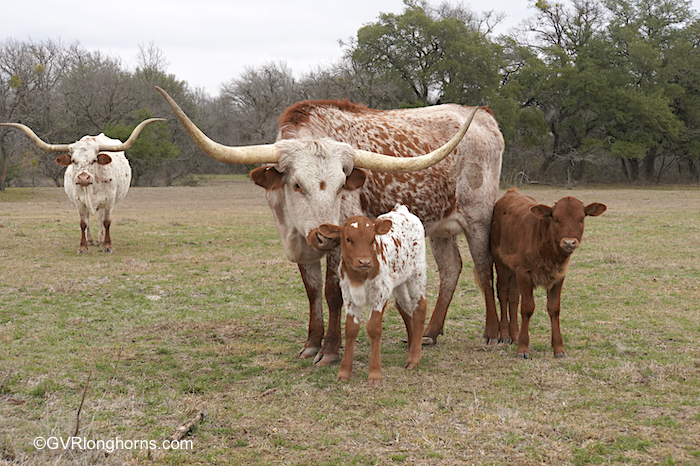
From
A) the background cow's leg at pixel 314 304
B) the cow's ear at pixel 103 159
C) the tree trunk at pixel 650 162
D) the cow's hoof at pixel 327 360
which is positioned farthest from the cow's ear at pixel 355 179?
the tree trunk at pixel 650 162

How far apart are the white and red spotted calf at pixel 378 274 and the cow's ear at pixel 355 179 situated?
406 mm

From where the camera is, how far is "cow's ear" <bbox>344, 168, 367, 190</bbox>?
514 centimetres

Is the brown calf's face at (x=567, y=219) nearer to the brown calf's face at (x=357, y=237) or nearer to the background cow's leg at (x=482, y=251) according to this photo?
the background cow's leg at (x=482, y=251)

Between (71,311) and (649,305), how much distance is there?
6.62 meters

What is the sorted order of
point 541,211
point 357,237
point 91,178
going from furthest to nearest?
1. point 91,178
2. point 541,211
3. point 357,237

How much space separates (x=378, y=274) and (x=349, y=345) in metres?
0.61

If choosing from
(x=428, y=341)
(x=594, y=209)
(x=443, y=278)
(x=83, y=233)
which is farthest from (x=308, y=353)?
(x=83, y=233)

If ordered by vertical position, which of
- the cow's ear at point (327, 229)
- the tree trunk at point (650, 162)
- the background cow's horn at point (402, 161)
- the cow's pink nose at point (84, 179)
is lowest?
the cow's ear at point (327, 229)

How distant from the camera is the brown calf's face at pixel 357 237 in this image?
4590 millimetres

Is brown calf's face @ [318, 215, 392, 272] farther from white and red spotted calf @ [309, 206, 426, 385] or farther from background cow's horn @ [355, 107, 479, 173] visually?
background cow's horn @ [355, 107, 479, 173]

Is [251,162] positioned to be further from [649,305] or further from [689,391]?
[649,305]

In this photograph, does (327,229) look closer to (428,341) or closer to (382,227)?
(382,227)

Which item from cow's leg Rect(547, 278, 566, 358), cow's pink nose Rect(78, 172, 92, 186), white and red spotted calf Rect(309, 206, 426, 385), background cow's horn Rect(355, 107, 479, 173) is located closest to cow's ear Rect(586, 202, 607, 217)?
cow's leg Rect(547, 278, 566, 358)

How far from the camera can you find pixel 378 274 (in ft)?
15.8
